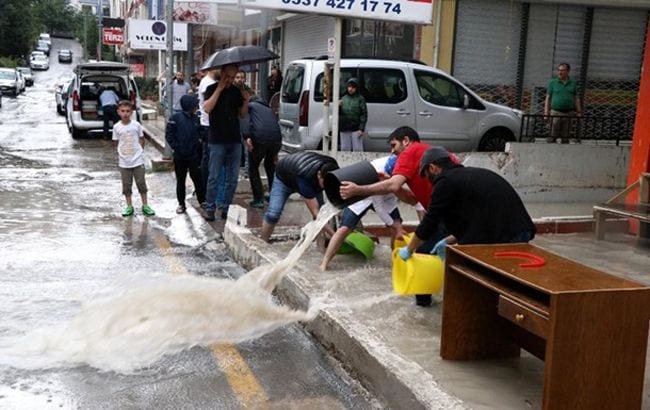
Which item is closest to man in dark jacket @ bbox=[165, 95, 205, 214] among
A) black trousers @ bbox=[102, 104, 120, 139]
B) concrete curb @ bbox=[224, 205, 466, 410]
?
concrete curb @ bbox=[224, 205, 466, 410]

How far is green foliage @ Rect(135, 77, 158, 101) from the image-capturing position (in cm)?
3922

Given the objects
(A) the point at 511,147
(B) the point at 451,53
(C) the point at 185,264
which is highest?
A: (B) the point at 451,53

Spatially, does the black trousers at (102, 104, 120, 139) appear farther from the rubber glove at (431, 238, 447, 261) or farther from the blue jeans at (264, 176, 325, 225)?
the rubber glove at (431, 238, 447, 261)

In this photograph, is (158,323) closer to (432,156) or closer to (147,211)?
(432,156)

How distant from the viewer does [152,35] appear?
1873 centimetres

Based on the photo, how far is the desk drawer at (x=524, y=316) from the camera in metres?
3.56

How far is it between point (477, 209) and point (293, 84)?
7.73m

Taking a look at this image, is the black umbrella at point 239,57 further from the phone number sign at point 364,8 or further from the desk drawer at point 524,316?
the desk drawer at point 524,316

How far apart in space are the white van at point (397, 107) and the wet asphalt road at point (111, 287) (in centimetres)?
243

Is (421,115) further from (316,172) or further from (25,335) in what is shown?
(25,335)

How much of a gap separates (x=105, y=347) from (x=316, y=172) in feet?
8.12

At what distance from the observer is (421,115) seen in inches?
474

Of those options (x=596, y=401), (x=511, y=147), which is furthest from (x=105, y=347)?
(x=511, y=147)

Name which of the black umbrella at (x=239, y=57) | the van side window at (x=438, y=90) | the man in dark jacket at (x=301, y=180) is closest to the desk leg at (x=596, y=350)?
the man in dark jacket at (x=301, y=180)
